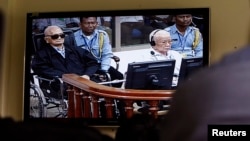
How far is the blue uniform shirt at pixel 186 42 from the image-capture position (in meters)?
2.67

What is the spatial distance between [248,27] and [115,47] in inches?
30.7

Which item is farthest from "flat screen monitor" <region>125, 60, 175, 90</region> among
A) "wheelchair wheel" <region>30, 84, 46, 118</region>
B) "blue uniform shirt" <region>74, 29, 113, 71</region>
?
"wheelchair wheel" <region>30, 84, 46, 118</region>

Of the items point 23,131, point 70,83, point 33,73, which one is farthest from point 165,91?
point 23,131

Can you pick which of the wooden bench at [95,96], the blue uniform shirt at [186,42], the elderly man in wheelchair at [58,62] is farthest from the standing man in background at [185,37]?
the elderly man in wheelchair at [58,62]

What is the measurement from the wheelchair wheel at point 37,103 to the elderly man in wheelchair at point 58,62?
35 mm

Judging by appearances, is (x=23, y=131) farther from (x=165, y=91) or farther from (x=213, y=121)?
(x=165, y=91)

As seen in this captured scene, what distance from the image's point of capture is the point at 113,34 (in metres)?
2.76

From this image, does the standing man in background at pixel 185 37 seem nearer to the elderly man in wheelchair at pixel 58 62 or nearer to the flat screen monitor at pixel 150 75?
the flat screen monitor at pixel 150 75

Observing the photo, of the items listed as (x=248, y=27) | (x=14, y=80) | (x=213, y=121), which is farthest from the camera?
(x=14, y=80)

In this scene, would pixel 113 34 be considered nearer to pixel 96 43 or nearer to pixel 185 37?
pixel 96 43

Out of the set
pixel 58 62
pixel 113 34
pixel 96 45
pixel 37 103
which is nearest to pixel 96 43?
pixel 96 45

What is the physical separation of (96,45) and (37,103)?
0.50m

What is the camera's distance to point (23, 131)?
20.6 inches
